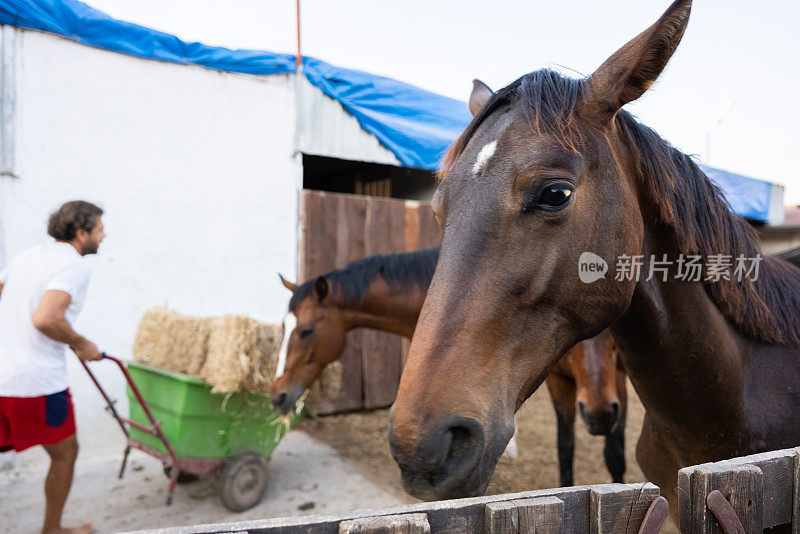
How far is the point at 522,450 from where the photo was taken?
17.1 ft

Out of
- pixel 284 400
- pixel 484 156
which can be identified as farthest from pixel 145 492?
pixel 484 156

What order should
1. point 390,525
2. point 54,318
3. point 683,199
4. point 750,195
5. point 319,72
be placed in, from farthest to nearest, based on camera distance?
point 750,195, point 319,72, point 54,318, point 683,199, point 390,525

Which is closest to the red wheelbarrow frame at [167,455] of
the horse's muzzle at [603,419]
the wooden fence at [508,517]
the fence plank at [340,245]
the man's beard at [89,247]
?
the man's beard at [89,247]

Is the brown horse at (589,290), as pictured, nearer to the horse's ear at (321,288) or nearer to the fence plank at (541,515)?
the fence plank at (541,515)

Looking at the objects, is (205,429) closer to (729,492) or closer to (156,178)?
(156,178)

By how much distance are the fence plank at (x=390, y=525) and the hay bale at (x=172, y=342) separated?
3.33 m

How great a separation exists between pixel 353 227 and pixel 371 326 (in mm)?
2010

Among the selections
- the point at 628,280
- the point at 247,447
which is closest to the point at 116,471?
the point at 247,447

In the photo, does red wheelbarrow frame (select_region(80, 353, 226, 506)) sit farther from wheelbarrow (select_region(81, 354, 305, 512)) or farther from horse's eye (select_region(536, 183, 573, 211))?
horse's eye (select_region(536, 183, 573, 211))

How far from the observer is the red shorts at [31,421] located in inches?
117

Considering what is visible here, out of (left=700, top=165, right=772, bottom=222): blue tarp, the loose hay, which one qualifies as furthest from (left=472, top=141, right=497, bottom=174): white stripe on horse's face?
(left=700, top=165, right=772, bottom=222): blue tarp

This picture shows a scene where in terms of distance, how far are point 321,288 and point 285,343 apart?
0.54 metres

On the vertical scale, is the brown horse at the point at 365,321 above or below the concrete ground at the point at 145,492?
above

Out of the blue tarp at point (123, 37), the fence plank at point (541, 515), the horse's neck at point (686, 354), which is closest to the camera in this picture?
the fence plank at point (541, 515)
